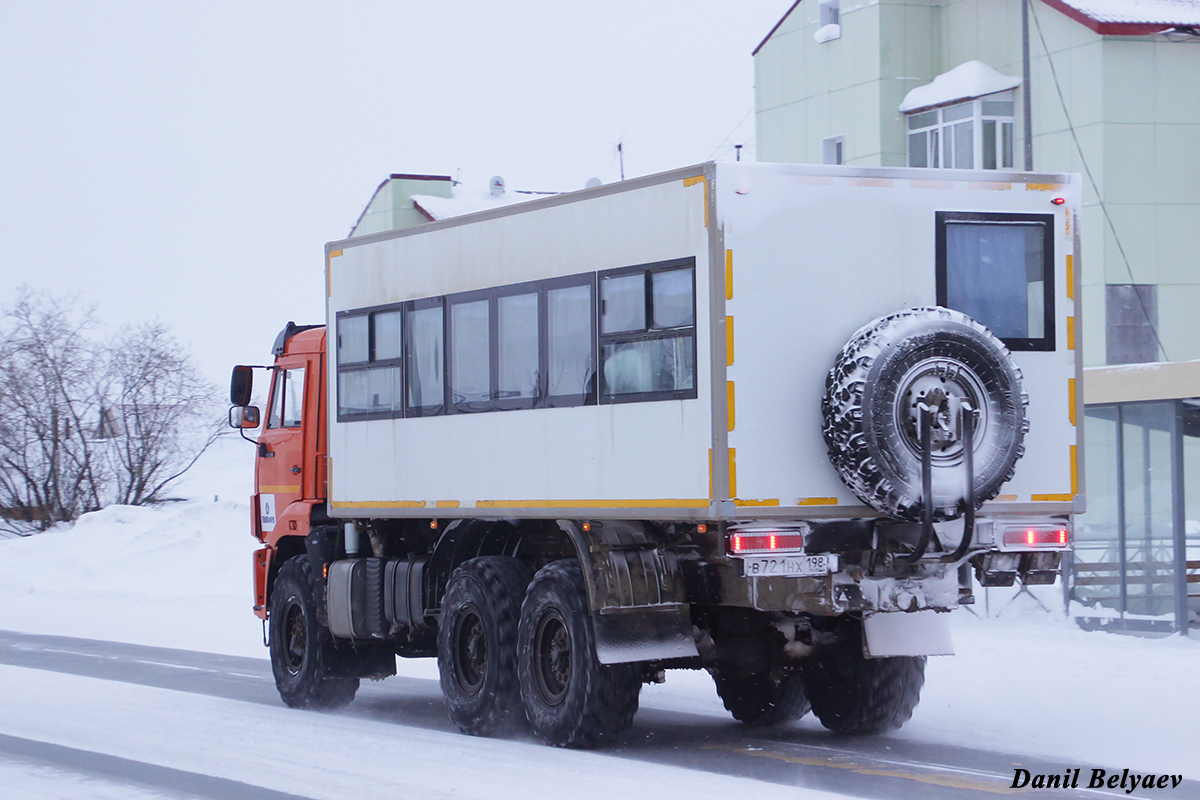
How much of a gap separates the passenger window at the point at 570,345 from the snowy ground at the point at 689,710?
Result: 237 cm

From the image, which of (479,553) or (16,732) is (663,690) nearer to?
(479,553)

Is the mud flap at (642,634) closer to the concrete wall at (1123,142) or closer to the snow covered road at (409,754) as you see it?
the snow covered road at (409,754)

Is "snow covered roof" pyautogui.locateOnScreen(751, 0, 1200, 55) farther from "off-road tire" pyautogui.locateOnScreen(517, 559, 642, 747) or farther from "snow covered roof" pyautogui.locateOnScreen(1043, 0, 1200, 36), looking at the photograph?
"off-road tire" pyautogui.locateOnScreen(517, 559, 642, 747)

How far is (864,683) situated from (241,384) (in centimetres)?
624

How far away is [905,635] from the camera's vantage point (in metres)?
10.5

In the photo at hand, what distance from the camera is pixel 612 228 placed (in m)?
10.7

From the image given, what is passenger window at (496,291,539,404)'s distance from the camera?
11.4 meters

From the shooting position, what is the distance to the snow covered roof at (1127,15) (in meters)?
31.5

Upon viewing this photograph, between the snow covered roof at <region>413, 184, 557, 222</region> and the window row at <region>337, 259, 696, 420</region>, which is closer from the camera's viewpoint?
the window row at <region>337, 259, 696, 420</region>

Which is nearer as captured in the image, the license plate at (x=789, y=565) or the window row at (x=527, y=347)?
the license plate at (x=789, y=565)

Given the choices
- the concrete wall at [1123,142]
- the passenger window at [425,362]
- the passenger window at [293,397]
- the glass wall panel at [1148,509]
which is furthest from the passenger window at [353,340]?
the concrete wall at [1123,142]

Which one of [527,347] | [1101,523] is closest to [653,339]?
[527,347]

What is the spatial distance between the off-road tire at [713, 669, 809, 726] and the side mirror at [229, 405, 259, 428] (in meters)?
4.98

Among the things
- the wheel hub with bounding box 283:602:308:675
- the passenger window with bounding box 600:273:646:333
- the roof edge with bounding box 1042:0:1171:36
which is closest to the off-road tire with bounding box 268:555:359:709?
the wheel hub with bounding box 283:602:308:675
